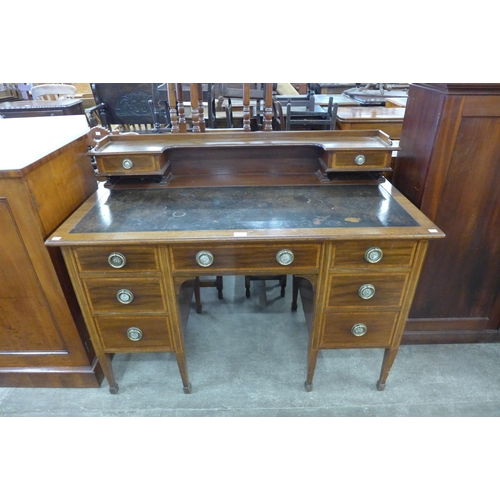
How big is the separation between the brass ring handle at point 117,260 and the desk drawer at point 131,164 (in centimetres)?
43

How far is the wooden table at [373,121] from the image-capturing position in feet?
9.41

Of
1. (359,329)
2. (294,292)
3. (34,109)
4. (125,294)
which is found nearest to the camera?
(125,294)

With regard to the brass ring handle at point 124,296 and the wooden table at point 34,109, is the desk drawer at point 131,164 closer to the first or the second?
the brass ring handle at point 124,296

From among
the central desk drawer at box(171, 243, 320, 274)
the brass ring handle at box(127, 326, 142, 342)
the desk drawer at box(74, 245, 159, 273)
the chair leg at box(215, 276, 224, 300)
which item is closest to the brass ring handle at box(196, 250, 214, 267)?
the central desk drawer at box(171, 243, 320, 274)

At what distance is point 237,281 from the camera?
2.38 m

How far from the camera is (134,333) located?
1.35m

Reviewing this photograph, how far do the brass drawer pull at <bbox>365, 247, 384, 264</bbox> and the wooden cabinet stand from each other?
0.41m

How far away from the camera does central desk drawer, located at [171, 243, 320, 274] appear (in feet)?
3.85

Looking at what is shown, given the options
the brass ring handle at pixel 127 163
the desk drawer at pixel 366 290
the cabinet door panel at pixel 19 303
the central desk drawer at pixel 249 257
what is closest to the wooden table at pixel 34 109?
the brass ring handle at pixel 127 163

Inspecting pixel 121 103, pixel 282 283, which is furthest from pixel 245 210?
pixel 121 103

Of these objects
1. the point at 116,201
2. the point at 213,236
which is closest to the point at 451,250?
the point at 213,236

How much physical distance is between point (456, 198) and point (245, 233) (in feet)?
3.08

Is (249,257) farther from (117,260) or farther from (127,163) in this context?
(127,163)

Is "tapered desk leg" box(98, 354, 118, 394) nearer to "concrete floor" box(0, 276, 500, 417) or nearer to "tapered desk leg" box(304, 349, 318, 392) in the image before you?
"concrete floor" box(0, 276, 500, 417)
